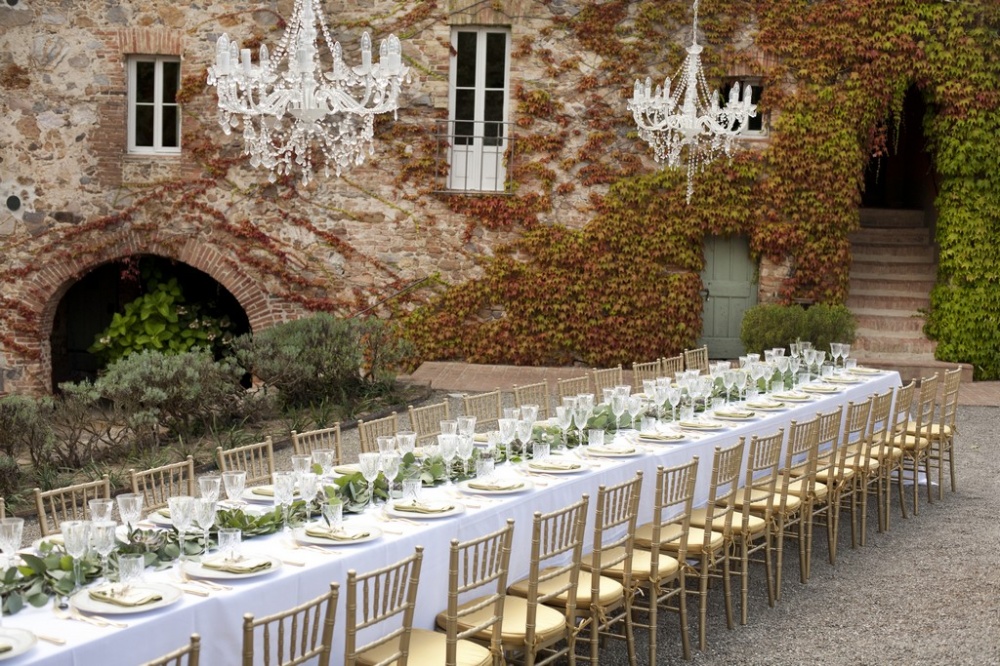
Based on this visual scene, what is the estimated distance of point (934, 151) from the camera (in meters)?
13.7

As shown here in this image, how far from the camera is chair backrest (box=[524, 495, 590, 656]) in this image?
4.13 m

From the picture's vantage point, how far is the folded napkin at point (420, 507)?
4422mm

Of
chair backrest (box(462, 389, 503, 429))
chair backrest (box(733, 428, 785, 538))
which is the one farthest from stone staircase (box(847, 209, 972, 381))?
chair backrest (box(733, 428, 785, 538))

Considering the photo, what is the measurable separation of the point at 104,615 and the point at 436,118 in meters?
10.7

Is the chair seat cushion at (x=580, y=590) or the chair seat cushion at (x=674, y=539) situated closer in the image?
the chair seat cushion at (x=580, y=590)

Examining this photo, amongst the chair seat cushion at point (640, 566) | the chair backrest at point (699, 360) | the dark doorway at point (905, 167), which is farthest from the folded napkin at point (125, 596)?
the dark doorway at point (905, 167)

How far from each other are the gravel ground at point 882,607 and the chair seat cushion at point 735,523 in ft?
1.32

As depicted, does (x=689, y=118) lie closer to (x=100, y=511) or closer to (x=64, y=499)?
(x=64, y=499)

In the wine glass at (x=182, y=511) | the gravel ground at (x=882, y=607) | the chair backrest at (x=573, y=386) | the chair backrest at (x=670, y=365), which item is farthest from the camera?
the chair backrest at (x=670, y=365)

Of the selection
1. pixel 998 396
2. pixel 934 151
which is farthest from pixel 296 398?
pixel 934 151

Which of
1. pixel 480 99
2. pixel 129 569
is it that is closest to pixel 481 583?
pixel 129 569

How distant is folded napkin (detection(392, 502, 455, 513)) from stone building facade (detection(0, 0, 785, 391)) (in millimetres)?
8994

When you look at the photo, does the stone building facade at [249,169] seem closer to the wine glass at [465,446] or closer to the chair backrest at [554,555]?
the wine glass at [465,446]

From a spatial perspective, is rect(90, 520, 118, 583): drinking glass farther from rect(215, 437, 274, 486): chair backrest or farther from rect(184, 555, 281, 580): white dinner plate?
rect(215, 437, 274, 486): chair backrest
